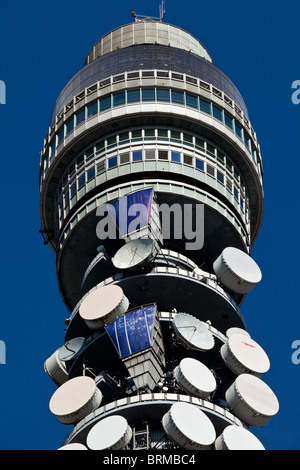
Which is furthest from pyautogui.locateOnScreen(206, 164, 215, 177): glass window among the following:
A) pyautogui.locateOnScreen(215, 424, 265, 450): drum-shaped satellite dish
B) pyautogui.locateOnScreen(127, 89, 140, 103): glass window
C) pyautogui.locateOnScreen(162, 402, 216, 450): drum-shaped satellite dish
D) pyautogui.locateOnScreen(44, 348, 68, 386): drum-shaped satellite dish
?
pyautogui.locateOnScreen(215, 424, 265, 450): drum-shaped satellite dish

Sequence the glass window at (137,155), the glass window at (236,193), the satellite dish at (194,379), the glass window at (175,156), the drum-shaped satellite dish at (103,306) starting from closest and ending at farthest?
the satellite dish at (194,379), the drum-shaped satellite dish at (103,306), the glass window at (137,155), the glass window at (175,156), the glass window at (236,193)

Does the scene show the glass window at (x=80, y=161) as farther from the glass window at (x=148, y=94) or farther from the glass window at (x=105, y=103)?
the glass window at (x=148, y=94)

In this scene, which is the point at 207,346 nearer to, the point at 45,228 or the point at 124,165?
the point at 124,165

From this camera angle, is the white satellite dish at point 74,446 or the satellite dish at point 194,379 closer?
the white satellite dish at point 74,446

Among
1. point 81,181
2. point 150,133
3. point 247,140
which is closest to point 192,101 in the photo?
point 150,133

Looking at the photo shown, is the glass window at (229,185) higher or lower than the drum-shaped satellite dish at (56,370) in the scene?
higher

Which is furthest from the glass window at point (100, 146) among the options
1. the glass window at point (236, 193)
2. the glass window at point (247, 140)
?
the glass window at point (247, 140)
